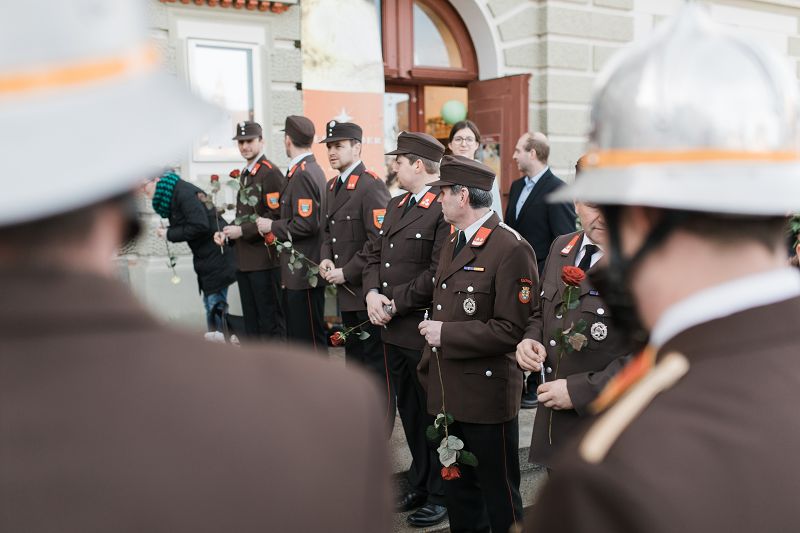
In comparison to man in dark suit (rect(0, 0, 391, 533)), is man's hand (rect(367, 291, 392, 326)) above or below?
below

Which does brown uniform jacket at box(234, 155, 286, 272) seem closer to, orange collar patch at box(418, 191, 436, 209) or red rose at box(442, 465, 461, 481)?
orange collar patch at box(418, 191, 436, 209)

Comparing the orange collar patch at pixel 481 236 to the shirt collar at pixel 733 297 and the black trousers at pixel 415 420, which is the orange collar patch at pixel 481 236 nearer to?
the black trousers at pixel 415 420

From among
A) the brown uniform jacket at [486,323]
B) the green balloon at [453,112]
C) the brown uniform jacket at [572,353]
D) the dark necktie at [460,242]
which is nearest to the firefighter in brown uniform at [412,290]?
the dark necktie at [460,242]

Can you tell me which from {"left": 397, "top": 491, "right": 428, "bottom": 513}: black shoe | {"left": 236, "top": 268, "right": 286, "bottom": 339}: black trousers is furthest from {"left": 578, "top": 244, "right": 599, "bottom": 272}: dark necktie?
{"left": 236, "top": 268, "right": 286, "bottom": 339}: black trousers

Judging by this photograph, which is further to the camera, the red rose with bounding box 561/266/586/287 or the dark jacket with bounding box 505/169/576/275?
the dark jacket with bounding box 505/169/576/275

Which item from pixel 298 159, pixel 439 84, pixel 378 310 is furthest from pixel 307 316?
pixel 439 84

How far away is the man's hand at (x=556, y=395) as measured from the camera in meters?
2.58

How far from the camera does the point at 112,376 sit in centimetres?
70

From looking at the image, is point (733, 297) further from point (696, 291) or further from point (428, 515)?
point (428, 515)

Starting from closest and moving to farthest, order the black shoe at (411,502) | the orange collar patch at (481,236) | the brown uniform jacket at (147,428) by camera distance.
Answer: the brown uniform jacket at (147,428), the orange collar patch at (481,236), the black shoe at (411,502)

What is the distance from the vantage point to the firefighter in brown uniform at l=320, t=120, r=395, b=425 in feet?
15.6

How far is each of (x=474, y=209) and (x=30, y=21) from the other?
8.96 feet

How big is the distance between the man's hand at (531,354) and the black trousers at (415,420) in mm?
1028

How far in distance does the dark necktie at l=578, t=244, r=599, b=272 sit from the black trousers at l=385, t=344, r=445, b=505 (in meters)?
1.32
